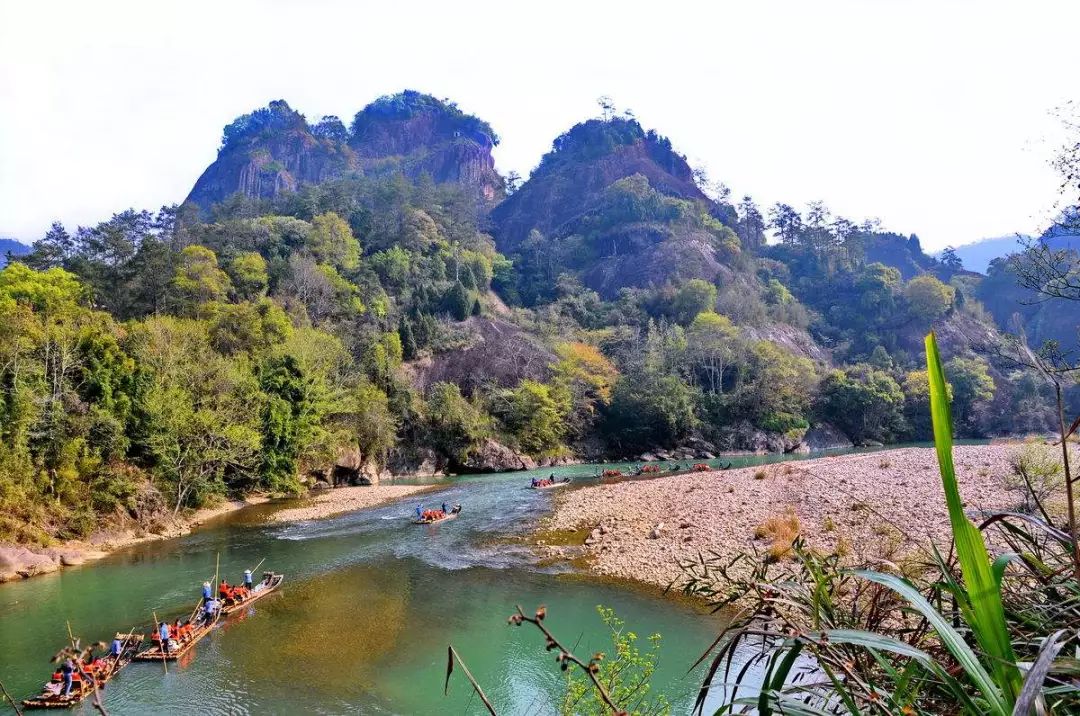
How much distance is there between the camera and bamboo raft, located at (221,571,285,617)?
12.9 meters

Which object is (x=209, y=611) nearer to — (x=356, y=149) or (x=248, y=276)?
(x=248, y=276)

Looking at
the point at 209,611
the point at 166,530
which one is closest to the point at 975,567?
the point at 209,611

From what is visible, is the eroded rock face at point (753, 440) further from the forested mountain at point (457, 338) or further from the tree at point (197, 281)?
the tree at point (197, 281)

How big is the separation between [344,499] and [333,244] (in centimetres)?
2985

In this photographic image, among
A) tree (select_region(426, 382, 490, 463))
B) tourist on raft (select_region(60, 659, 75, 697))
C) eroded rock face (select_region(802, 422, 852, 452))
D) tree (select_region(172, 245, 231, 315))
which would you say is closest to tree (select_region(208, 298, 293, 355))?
tree (select_region(172, 245, 231, 315))

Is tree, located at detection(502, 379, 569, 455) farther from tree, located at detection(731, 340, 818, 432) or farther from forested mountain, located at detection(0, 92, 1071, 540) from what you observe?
tree, located at detection(731, 340, 818, 432)

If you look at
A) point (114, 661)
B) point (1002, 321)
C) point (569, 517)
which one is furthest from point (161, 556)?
point (1002, 321)

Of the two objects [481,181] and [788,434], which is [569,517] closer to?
[788,434]

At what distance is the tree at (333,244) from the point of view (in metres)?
49.6

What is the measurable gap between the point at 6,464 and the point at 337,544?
357 inches

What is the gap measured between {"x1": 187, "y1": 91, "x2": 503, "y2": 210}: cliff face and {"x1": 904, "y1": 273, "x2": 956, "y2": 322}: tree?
65150 millimetres

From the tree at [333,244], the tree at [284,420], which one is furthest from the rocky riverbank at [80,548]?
the tree at [333,244]

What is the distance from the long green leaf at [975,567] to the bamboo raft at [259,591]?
14.6m

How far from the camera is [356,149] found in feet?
391
